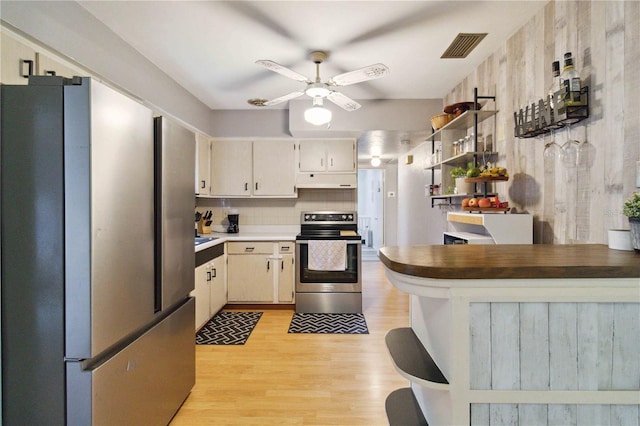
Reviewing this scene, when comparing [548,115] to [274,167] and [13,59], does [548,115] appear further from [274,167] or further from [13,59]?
[274,167]

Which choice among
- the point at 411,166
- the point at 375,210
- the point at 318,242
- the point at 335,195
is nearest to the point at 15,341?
the point at 318,242

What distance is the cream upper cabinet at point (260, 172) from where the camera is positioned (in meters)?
4.06

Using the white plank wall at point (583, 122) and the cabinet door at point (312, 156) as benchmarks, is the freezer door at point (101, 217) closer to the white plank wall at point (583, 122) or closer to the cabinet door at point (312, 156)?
the white plank wall at point (583, 122)

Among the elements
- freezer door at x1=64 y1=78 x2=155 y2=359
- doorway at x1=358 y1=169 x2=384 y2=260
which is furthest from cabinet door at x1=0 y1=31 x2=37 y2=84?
doorway at x1=358 y1=169 x2=384 y2=260

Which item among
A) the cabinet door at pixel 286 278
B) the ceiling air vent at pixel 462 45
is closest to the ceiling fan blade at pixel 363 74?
A: the ceiling air vent at pixel 462 45

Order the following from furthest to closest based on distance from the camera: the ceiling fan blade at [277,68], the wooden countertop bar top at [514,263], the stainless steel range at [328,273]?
the stainless steel range at [328,273] → the ceiling fan blade at [277,68] → the wooden countertop bar top at [514,263]

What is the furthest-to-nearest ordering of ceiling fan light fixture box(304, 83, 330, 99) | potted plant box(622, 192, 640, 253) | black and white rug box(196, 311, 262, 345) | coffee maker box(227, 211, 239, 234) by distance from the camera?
1. coffee maker box(227, 211, 239, 234)
2. black and white rug box(196, 311, 262, 345)
3. ceiling fan light fixture box(304, 83, 330, 99)
4. potted plant box(622, 192, 640, 253)

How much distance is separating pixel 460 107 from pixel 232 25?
6.50 feet

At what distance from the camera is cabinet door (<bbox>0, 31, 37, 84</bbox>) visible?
1436mm

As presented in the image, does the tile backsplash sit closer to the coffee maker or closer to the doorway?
the coffee maker

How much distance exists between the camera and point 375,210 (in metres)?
8.21

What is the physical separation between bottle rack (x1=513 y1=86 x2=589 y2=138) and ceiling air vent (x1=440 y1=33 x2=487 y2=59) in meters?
0.68

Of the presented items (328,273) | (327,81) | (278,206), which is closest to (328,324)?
(328,273)

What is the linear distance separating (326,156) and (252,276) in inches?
68.4
